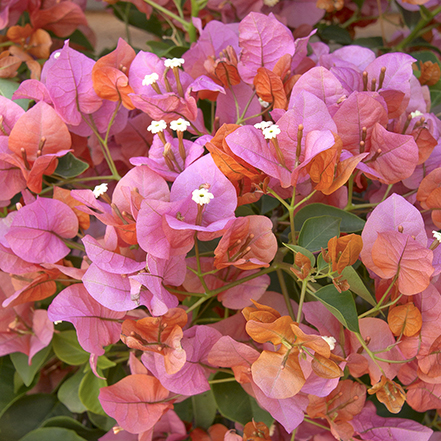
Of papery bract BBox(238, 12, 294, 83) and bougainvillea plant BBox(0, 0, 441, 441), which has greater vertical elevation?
papery bract BBox(238, 12, 294, 83)

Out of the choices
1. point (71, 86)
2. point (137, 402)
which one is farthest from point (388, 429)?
point (71, 86)

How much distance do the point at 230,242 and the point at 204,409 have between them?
0.86 feet

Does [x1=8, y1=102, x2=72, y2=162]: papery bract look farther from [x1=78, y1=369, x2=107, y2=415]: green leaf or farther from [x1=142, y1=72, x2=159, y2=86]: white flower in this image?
[x1=78, y1=369, x2=107, y2=415]: green leaf

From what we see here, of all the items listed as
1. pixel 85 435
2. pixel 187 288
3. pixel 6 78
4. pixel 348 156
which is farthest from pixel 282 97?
pixel 85 435

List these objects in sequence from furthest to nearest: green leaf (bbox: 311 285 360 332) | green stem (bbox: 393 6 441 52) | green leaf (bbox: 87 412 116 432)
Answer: green stem (bbox: 393 6 441 52)
green leaf (bbox: 87 412 116 432)
green leaf (bbox: 311 285 360 332)

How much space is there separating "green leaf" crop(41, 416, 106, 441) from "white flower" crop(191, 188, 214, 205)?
0.35 m

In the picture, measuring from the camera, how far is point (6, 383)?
53 centimetres

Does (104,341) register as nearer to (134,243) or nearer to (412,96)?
(134,243)

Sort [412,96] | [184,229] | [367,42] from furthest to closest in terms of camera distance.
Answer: [367,42]
[412,96]
[184,229]

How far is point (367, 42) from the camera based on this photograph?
2.52ft

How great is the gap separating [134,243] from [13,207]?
0.24 m

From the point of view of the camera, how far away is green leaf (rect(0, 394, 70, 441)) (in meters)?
0.54

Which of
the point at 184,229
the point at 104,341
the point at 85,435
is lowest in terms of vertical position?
the point at 85,435

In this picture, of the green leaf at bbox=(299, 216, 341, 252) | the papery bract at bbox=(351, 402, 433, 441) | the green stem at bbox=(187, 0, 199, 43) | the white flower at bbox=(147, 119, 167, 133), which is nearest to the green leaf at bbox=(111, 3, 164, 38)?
the green stem at bbox=(187, 0, 199, 43)
